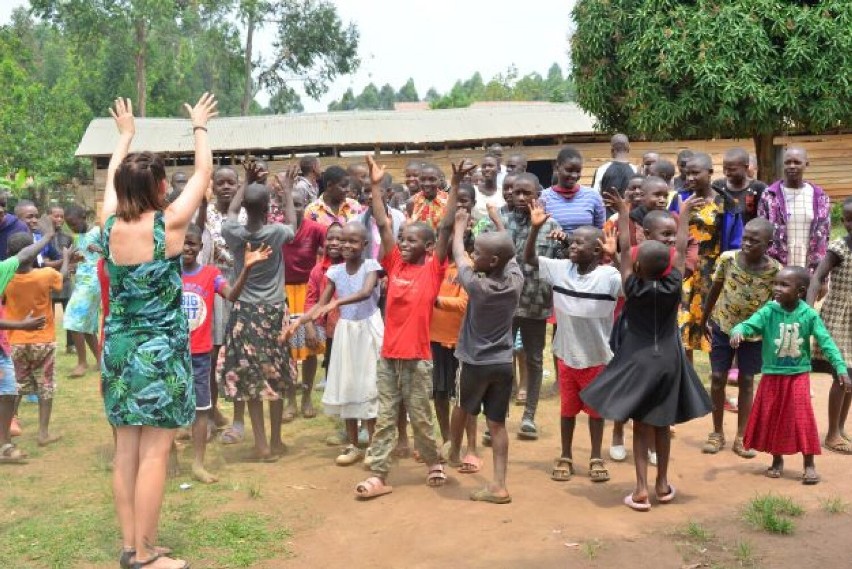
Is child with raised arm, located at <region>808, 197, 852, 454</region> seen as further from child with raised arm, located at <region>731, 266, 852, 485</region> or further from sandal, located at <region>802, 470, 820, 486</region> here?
sandal, located at <region>802, 470, 820, 486</region>

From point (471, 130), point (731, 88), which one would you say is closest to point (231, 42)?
point (471, 130)

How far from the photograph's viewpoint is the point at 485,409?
5.33m

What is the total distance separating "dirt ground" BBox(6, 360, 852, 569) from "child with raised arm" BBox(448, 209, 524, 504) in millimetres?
384

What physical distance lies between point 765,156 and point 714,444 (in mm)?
16515

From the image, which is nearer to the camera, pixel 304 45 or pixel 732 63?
pixel 732 63

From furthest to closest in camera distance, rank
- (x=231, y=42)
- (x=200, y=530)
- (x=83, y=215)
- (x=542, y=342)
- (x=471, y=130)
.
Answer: (x=231, y=42)
(x=471, y=130)
(x=83, y=215)
(x=542, y=342)
(x=200, y=530)

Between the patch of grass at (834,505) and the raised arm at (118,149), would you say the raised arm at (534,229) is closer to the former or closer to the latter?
the patch of grass at (834,505)

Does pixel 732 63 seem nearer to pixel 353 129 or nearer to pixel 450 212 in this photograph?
pixel 353 129

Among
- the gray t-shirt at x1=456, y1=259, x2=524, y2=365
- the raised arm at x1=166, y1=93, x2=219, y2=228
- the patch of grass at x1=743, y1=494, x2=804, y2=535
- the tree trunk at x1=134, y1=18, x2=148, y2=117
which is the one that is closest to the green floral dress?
the raised arm at x1=166, y1=93, x2=219, y2=228

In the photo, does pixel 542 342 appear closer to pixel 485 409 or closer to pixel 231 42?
pixel 485 409

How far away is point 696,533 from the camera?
15.1 feet

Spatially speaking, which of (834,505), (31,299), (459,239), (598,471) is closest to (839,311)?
(834,505)

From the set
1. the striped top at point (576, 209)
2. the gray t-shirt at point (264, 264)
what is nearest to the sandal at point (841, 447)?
the striped top at point (576, 209)

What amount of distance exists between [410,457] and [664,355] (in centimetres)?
196
